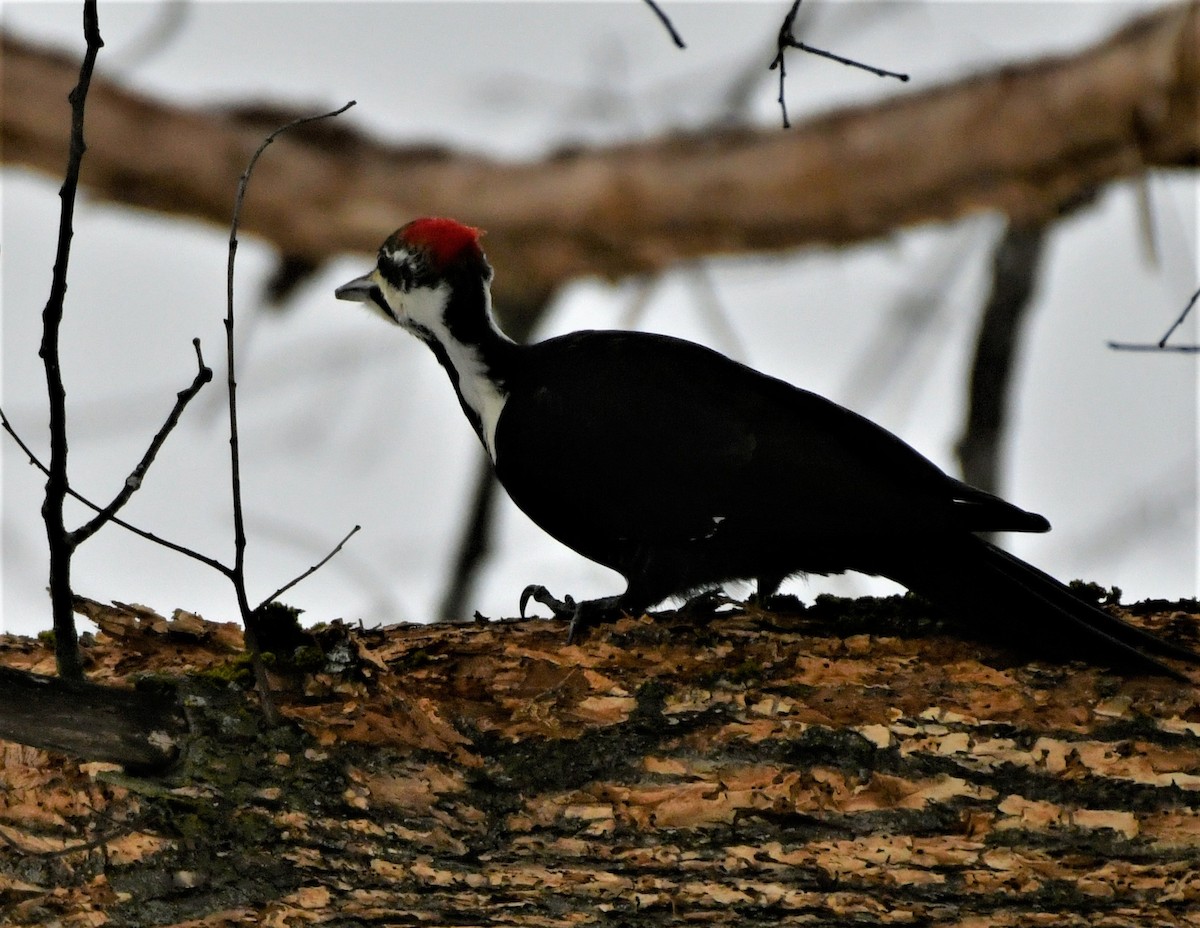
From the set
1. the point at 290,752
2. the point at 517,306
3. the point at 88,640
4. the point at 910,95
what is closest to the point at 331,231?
the point at 517,306

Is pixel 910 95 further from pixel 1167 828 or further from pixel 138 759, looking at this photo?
pixel 138 759

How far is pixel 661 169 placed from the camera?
15.8ft

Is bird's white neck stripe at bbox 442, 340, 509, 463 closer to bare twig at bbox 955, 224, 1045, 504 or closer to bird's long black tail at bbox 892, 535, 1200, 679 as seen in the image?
bird's long black tail at bbox 892, 535, 1200, 679

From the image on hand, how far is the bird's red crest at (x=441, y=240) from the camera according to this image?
330 centimetres

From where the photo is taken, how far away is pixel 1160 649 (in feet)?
8.07

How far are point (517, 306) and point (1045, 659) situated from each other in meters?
3.28

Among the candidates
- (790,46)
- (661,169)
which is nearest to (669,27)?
(790,46)

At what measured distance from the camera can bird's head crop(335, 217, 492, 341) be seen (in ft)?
10.9

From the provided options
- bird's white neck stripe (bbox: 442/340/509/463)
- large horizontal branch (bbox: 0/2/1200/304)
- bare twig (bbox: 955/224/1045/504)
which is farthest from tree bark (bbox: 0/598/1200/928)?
bare twig (bbox: 955/224/1045/504)

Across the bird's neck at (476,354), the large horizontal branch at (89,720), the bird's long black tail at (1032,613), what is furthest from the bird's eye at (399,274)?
the bird's long black tail at (1032,613)

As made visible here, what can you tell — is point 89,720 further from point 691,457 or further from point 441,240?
point 441,240

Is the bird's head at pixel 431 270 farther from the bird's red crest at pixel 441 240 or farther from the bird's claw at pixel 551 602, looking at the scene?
the bird's claw at pixel 551 602

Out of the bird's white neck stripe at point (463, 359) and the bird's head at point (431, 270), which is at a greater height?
the bird's head at point (431, 270)

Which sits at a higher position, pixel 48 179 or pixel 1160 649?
pixel 48 179
